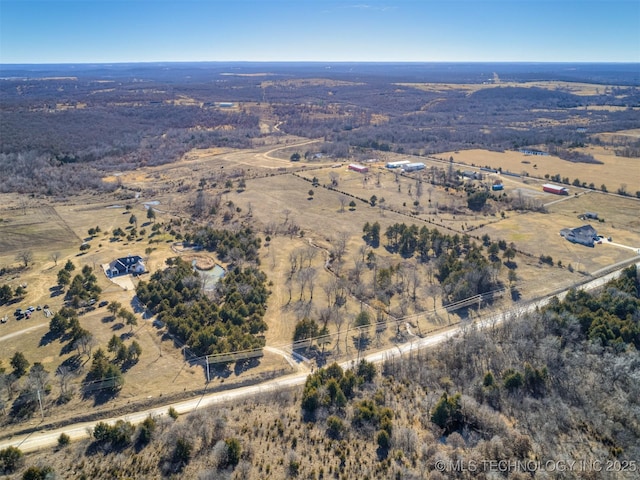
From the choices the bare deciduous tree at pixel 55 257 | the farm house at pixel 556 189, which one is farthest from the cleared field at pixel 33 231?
the farm house at pixel 556 189

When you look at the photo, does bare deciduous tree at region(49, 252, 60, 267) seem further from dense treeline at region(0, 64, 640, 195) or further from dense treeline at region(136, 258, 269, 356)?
dense treeline at region(0, 64, 640, 195)

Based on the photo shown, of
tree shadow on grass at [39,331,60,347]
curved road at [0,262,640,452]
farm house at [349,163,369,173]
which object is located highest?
farm house at [349,163,369,173]

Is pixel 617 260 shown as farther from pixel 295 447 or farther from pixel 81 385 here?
pixel 81 385

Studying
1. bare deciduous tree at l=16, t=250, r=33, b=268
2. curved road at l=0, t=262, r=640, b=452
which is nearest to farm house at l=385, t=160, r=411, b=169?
curved road at l=0, t=262, r=640, b=452

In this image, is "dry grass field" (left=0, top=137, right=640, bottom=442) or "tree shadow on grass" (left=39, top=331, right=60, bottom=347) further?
"tree shadow on grass" (left=39, top=331, right=60, bottom=347)

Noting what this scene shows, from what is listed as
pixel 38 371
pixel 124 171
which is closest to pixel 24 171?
pixel 124 171

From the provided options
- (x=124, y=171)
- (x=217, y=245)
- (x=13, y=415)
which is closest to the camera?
(x=13, y=415)

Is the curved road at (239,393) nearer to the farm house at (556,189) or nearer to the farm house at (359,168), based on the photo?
the farm house at (556,189)
